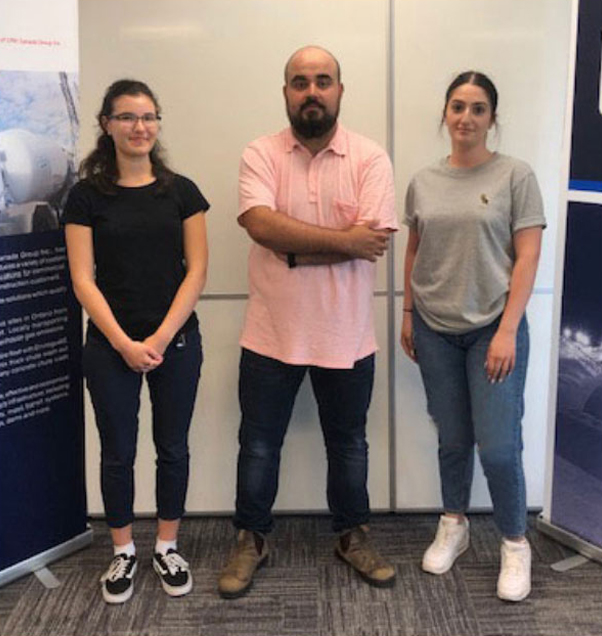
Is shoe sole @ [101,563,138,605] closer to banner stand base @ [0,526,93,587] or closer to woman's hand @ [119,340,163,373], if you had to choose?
banner stand base @ [0,526,93,587]

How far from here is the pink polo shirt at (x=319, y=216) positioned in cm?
248

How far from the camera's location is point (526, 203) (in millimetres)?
2412

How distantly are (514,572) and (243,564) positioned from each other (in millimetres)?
875

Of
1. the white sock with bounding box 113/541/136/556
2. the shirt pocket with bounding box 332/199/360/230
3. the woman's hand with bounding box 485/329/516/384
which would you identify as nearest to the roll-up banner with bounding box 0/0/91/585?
the white sock with bounding box 113/541/136/556

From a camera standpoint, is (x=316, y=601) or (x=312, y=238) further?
(x=316, y=601)

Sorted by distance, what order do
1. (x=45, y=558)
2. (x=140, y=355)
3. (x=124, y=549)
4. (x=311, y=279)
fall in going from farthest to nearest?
(x=45, y=558) < (x=124, y=549) < (x=311, y=279) < (x=140, y=355)

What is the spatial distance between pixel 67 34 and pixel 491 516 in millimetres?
2306

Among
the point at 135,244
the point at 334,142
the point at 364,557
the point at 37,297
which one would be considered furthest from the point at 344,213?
the point at 364,557

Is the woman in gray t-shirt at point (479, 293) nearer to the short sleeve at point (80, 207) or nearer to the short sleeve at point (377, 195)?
the short sleeve at point (377, 195)

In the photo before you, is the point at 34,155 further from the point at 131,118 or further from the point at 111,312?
the point at 111,312

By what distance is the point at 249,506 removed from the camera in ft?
9.00

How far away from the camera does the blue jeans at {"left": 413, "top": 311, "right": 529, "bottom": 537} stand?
2.53 meters

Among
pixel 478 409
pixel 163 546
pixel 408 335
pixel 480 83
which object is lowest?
pixel 163 546

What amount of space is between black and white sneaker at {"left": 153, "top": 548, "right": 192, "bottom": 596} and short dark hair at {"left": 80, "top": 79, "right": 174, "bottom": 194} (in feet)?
3.97
